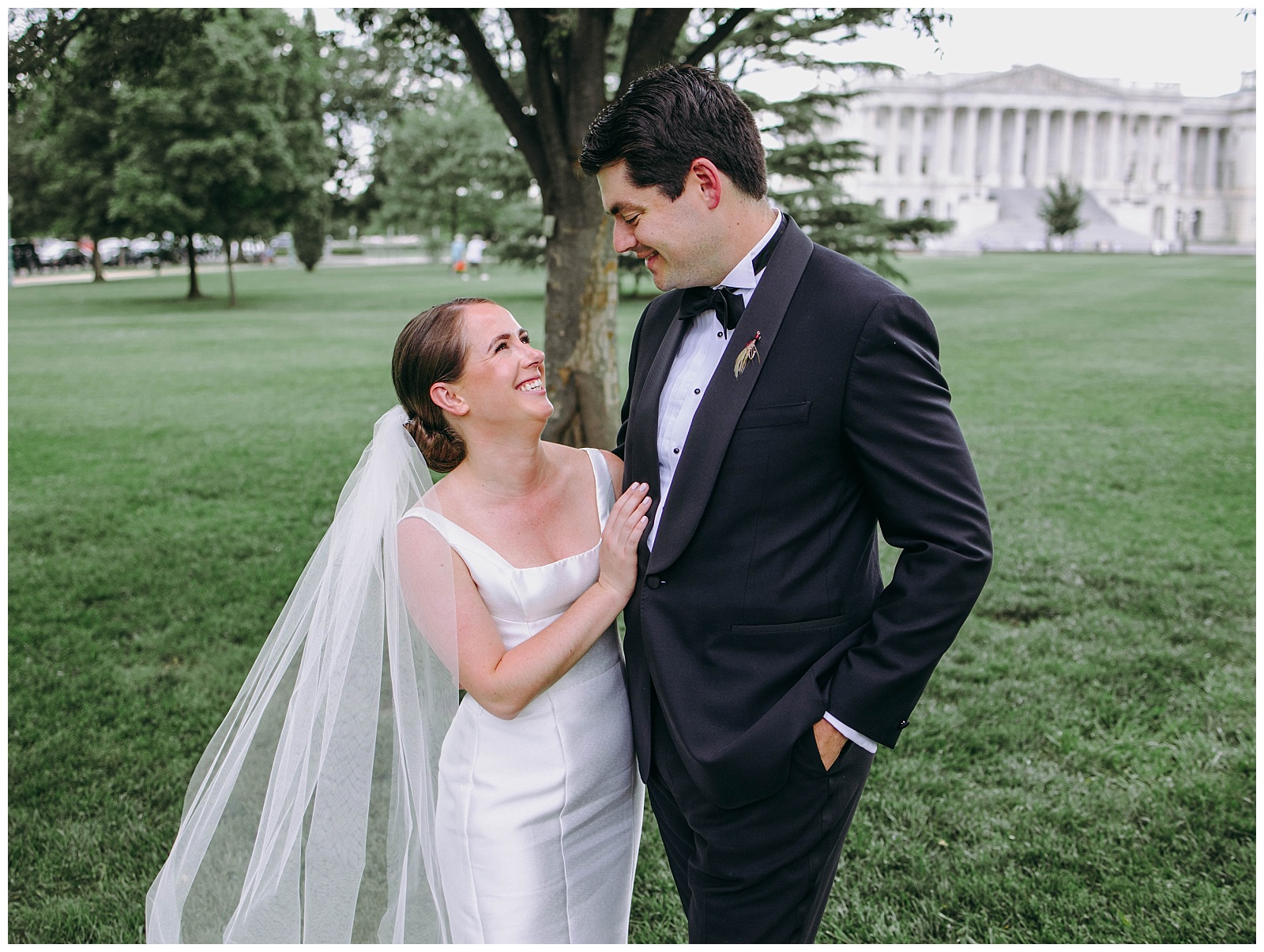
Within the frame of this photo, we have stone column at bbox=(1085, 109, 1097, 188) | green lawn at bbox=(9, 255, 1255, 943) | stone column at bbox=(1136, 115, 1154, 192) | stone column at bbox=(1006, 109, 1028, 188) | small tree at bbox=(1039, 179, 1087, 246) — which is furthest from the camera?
stone column at bbox=(1136, 115, 1154, 192)

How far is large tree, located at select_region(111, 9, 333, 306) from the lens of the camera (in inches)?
1096

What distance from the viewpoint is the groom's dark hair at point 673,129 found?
2.21 metres

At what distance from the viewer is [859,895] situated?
3943 millimetres

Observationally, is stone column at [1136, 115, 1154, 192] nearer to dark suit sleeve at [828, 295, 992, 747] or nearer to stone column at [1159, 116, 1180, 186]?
stone column at [1159, 116, 1180, 186]

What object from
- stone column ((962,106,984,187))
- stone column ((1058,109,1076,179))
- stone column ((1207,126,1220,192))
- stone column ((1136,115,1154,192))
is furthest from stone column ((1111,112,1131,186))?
stone column ((962,106,984,187))

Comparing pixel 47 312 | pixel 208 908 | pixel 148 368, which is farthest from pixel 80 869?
pixel 47 312

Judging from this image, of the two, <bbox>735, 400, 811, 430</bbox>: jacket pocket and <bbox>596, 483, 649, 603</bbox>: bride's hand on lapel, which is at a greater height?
<bbox>735, 400, 811, 430</bbox>: jacket pocket

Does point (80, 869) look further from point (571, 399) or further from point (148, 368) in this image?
point (148, 368)

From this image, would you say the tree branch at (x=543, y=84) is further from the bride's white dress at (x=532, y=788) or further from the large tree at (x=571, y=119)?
the bride's white dress at (x=532, y=788)

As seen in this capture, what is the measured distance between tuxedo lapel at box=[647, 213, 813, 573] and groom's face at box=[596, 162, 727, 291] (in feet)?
0.48

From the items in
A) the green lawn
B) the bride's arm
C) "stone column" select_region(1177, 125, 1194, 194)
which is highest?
"stone column" select_region(1177, 125, 1194, 194)

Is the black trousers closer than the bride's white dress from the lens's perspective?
Yes

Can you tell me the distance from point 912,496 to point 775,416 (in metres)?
0.34

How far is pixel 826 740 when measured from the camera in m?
2.27
